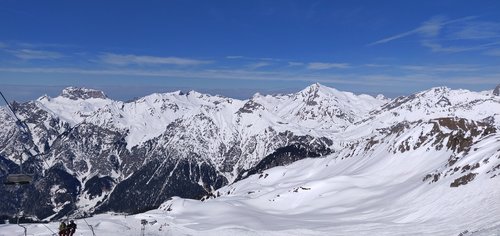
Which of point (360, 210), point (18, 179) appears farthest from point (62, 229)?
point (360, 210)

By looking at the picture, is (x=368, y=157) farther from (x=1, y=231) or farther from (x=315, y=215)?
(x=1, y=231)

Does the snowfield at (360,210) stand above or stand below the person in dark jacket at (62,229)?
below

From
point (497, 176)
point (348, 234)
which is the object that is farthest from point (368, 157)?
point (348, 234)

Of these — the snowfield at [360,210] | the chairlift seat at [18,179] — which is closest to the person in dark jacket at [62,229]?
the chairlift seat at [18,179]

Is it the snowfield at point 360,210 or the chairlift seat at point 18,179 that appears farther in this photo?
the snowfield at point 360,210

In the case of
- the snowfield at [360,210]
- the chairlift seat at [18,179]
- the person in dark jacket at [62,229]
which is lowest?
the snowfield at [360,210]

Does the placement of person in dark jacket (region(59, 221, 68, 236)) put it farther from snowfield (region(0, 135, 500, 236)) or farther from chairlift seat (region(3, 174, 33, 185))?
snowfield (region(0, 135, 500, 236))

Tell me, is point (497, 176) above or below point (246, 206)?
above

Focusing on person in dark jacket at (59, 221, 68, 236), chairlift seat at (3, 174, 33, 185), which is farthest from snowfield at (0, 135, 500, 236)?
person in dark jacket at (59, 221, 68, 236)

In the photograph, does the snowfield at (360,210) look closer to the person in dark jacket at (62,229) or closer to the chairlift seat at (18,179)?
the chairlift seat at (18,179)

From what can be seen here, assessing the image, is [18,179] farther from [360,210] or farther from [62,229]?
[360,210]

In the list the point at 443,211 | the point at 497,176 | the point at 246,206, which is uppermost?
the point at 497,176
